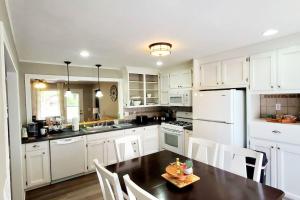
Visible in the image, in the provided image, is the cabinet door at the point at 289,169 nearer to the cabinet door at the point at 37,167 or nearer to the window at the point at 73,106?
the cabinet door at the point at 37,167

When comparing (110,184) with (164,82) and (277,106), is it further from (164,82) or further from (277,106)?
(164,82)

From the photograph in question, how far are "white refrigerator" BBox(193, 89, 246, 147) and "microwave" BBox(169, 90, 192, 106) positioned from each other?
67 cm

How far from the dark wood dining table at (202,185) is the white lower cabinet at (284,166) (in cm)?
125

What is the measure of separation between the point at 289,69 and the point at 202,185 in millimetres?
2040

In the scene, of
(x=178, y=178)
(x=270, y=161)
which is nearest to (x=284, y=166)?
(x=270, y=161)

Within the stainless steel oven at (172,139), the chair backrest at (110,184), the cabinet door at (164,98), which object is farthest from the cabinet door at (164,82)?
the chair backrest at (110,184)

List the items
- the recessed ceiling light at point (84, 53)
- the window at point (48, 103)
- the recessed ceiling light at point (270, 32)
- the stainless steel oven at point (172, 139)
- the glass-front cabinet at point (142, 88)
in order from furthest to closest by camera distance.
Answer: the window at point (48, 103), the glass-front cabinet at point (142, 88), the stainless steel oven at point (172, 139), the recessed ceiling light at point (84, 53), the recessed ceiling light at point (270, 32)

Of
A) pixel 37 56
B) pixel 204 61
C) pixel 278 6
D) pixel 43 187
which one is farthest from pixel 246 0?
pixel 43 187

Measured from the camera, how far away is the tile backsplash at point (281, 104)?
9.06 ft

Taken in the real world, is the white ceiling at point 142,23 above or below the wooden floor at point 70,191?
above

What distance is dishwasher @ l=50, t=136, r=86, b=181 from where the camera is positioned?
314cm

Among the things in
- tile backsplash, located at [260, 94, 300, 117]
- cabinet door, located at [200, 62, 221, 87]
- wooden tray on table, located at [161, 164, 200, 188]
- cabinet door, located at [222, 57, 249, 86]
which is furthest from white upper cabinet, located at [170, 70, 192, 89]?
wooden tray on table, located at [161, 164, 200, 188]

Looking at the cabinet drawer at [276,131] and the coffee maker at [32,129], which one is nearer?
the cabinet drawer at [276,131]

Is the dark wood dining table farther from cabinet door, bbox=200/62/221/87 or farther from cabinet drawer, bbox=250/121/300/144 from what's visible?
cabinet door, bbox=200/62/221/87
